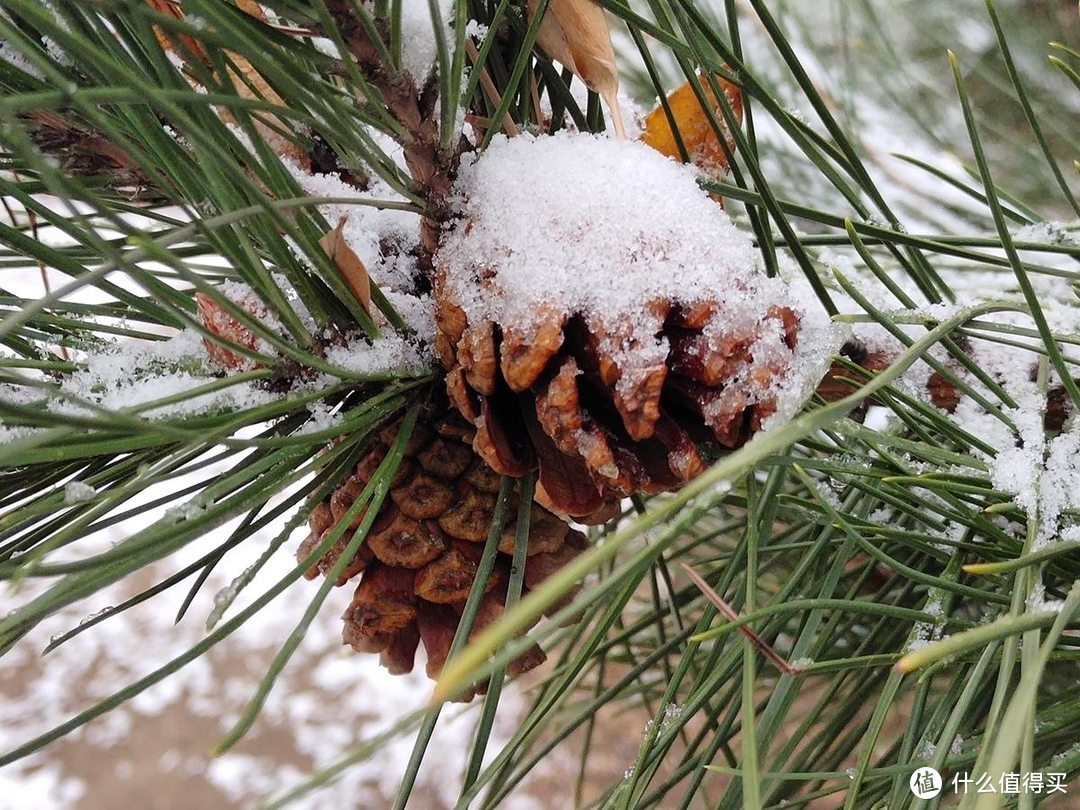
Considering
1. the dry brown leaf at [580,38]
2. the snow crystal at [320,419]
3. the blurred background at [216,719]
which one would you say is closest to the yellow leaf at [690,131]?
A: the dry brown leaf at [580,38]

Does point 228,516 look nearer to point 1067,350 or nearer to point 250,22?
point 250,22

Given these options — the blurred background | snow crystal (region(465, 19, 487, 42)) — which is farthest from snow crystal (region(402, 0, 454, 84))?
the blurred background

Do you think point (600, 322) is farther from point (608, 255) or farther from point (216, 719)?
point (216, 719)

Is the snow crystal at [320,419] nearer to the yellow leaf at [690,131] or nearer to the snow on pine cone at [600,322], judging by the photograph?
the snow on pine cone at [600,322]

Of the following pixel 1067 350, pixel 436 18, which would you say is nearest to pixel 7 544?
pixel 436 18

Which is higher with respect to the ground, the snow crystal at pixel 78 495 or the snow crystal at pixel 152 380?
the snow crystal at pixel 152 380

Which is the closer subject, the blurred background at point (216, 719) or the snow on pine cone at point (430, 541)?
the snow on pine cone at point (430, 541)

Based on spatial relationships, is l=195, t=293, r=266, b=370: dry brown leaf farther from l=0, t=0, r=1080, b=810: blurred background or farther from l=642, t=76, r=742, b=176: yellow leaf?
l=0, t=0, r=1080, b=810: blurred background
